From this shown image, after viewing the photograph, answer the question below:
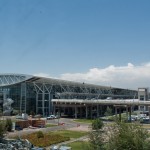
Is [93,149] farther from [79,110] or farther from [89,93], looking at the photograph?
[89,93]

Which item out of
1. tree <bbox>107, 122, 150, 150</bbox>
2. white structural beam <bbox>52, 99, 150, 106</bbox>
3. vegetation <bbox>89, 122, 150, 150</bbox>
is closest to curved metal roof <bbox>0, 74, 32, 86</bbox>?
white structural beam <bbox>52, 99, 150, 106</bbox>

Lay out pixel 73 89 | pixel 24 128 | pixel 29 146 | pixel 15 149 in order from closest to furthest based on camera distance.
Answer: pixel 15 149, pixel 29 146, pixel 24 128, pixel 73 89

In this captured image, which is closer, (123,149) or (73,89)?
(123,149)

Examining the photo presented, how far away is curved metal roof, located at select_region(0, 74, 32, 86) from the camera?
138825mm

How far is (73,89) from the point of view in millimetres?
163875

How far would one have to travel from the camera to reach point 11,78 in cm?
14225

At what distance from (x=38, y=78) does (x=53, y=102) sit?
11.2 m

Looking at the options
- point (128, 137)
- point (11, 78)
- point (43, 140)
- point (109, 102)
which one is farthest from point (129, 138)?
point (11, 78)

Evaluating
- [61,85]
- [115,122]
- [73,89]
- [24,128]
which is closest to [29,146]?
[115,122]

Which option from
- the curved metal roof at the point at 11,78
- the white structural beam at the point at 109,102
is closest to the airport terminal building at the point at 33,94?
the curved metal roof at the point at 11,78

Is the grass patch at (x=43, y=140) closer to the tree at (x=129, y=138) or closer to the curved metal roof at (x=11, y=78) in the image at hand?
the tree at (x=129, y=138)

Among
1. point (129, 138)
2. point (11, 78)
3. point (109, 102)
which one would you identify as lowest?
point (129, 138)

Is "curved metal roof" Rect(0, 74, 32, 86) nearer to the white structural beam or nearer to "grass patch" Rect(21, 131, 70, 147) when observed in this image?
the white structural beam

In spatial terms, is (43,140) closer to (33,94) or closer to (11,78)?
(33,94)
